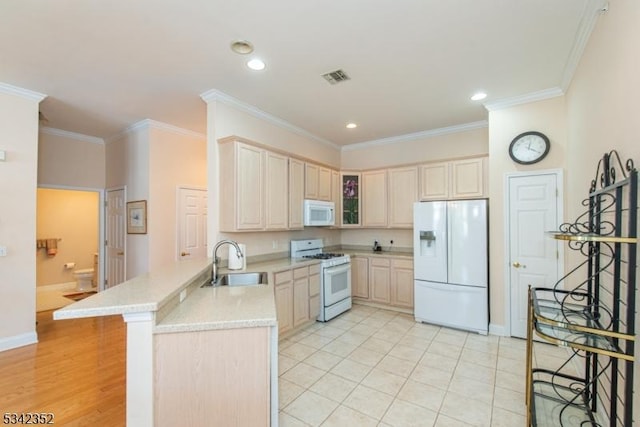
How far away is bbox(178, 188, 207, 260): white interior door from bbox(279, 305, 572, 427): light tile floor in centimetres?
233

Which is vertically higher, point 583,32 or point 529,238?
point 583,32

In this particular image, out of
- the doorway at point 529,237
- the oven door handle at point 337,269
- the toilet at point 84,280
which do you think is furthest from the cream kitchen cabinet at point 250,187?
the toilet at point 84,280

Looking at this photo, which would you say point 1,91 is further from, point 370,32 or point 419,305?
point 419,305

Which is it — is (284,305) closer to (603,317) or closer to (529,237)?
(603,317)

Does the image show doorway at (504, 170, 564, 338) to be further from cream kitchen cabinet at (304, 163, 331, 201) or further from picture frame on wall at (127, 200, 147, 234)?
picture frame on wall at (127, 200, 147, 234)

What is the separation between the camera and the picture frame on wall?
4395mm

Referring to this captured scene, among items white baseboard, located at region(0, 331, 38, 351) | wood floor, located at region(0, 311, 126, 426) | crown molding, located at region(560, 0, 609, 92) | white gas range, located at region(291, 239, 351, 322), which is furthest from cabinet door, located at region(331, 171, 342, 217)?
white baseboard, located at region(0, 331, 38, 351)

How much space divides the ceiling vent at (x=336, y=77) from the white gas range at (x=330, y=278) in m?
2.35

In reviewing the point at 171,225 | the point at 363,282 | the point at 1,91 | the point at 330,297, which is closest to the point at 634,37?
the point at 330,297

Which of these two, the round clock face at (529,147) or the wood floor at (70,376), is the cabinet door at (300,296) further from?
the round clock face at (529,147)

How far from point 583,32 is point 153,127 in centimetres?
506

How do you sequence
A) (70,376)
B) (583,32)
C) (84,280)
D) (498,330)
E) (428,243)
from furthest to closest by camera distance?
(84,280)
(428,243)
(498,330)
(70,376)
(583,32)

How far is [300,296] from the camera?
3.78 meters

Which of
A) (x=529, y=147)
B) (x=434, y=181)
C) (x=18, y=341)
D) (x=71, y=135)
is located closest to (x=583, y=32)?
(x=529, y=147)
